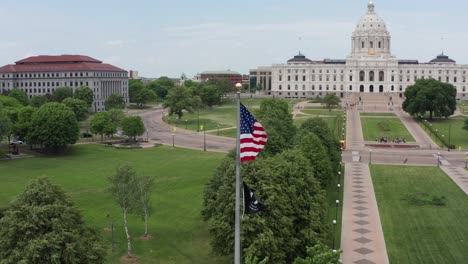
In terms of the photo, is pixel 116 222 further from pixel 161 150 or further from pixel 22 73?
pixel 22 73

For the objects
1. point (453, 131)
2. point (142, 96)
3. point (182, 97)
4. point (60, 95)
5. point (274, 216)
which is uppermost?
point (60, 95)

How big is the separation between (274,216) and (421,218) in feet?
67.7

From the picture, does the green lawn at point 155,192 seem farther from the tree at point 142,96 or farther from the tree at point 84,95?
the tree at point 142,96

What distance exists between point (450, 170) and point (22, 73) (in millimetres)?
143864

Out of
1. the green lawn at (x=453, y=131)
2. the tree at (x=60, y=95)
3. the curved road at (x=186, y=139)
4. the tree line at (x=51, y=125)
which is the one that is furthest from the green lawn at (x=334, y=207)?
the tree at (x=60, y=95)

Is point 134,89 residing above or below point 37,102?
above

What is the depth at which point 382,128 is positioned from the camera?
4574 inches

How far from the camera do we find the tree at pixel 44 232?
26.6 metres

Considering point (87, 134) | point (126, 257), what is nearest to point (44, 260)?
point (126, 257)

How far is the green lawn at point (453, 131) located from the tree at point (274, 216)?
65132 mm

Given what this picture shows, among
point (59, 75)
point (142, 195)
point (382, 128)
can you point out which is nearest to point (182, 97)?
point (382, 128)

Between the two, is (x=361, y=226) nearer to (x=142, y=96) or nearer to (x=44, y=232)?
(x=44, y=232)

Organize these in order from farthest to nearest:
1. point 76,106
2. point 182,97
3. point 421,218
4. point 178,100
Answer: point 182,97 → point 178,100 → point 76,106 → point 421,218

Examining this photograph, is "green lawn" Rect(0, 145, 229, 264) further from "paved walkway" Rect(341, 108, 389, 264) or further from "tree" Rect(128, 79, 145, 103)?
"tree" Rect(128, 79, 145, 103)
